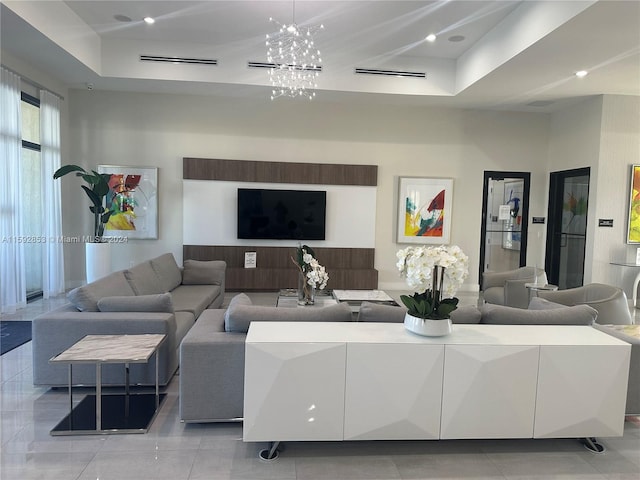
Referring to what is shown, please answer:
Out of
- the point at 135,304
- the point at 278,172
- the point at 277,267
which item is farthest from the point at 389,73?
the point at 135,304

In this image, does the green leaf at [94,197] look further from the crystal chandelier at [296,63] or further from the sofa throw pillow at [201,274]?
the crystal chandelier at [296,63]

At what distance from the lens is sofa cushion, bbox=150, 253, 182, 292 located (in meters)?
4.74

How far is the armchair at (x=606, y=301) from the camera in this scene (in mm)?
3877

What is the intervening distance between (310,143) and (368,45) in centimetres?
193

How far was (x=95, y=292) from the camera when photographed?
3299mm

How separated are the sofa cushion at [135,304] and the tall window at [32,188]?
10.7 feet

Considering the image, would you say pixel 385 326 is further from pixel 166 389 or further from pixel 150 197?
pixel 150 197

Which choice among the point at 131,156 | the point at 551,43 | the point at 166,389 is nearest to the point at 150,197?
the point at 131,156

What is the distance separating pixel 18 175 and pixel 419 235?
608 centimetres

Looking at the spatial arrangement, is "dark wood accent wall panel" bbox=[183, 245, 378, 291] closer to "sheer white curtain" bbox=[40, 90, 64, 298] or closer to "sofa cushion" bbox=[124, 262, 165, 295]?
"sheer white curtain" bbox=[40, 90, 64, 298]

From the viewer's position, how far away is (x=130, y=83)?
6148 millimetres

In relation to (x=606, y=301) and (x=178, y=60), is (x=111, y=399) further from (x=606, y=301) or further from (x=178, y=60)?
(x=178, y=60)

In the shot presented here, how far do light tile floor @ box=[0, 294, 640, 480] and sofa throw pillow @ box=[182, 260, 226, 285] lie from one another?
278 centimetres

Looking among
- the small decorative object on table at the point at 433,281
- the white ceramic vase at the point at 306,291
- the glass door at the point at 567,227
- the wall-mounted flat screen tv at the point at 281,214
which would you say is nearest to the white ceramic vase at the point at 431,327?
the small decorative object on table at the point at 433,281
